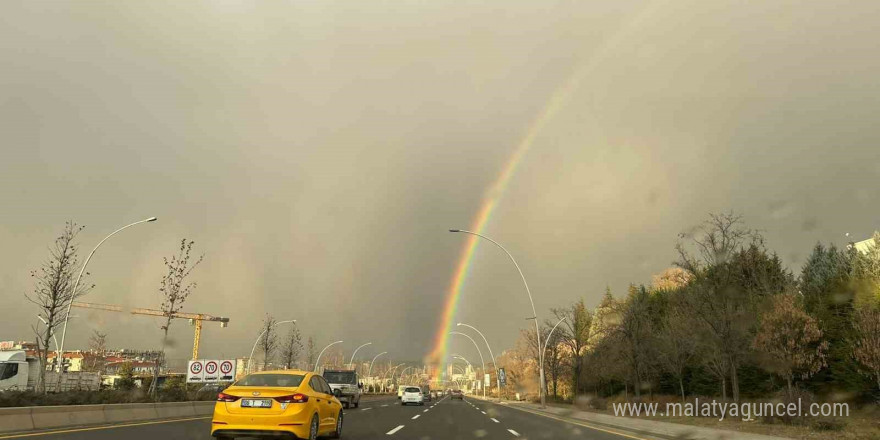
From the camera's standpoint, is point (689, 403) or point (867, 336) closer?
point (867, 336)

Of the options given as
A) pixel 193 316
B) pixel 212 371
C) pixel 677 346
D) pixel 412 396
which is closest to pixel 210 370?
pixel 212 371

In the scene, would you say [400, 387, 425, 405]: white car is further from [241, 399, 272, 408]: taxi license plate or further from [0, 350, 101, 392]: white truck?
[241, 399, 272, 408]: taxi license plate

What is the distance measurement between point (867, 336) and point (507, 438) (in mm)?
16848

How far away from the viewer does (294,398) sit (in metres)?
10.2

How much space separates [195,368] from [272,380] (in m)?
28.9

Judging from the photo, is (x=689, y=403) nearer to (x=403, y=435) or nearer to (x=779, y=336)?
(x=779, y=336)

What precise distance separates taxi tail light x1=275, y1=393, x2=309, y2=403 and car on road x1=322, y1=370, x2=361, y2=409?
2487 centimetres

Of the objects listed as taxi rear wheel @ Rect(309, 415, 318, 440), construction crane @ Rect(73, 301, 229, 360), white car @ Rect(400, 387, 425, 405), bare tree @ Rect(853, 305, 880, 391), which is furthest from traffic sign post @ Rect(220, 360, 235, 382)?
construction crane @ Rect(73, 301, 229, 360)

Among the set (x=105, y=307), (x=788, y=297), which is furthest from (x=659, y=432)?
(x=105, y=307)

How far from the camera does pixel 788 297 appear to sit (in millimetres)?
23438

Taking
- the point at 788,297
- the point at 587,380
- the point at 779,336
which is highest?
the point at 788,297

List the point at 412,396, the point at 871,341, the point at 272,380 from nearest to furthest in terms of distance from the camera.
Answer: the point at 272,380
the point at 871,341
the point at 412,396

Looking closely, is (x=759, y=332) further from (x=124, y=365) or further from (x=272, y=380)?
(x=124, y=365)

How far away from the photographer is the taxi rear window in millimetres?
10848
